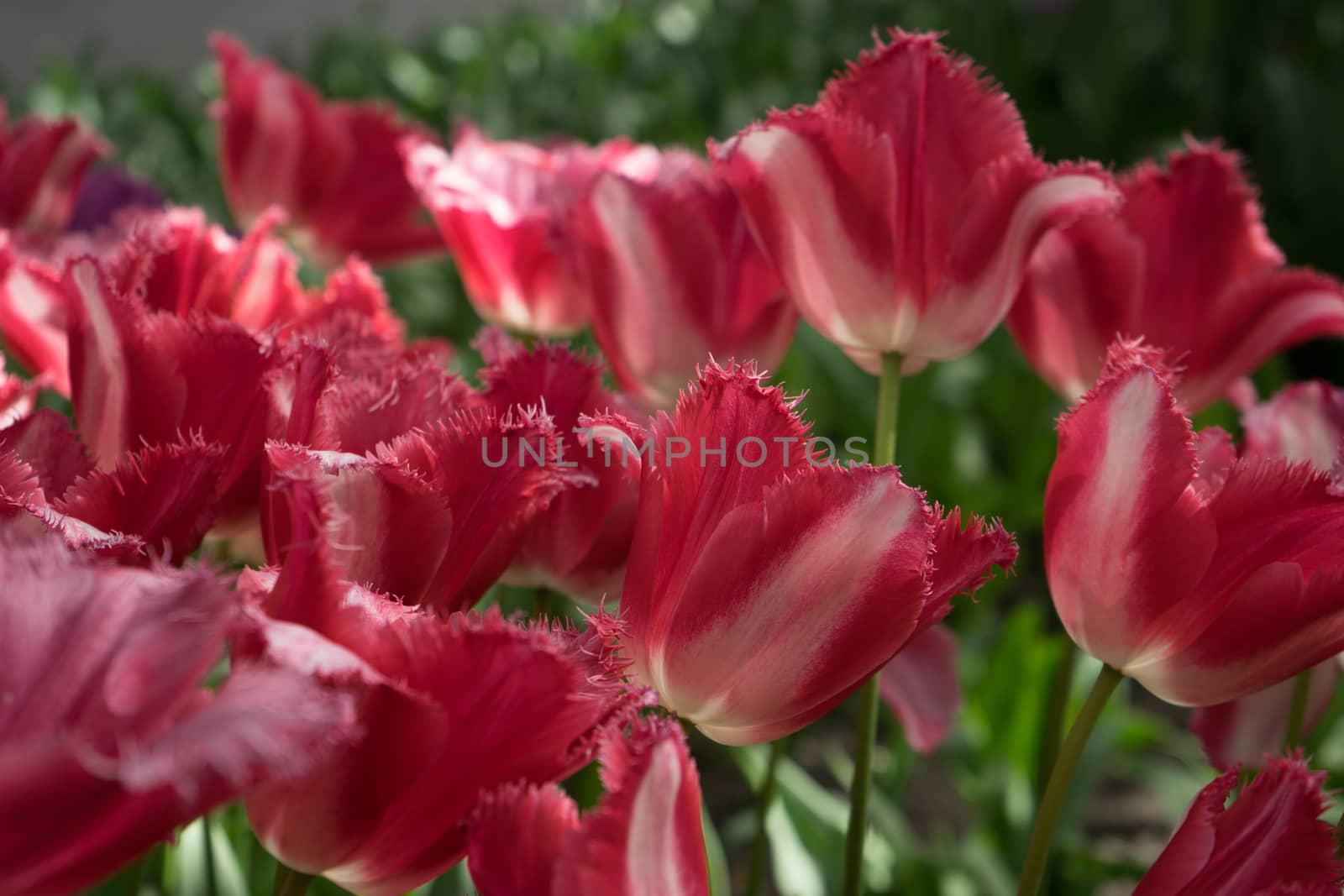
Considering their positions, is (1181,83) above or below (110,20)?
above

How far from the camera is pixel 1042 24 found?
2275 mm

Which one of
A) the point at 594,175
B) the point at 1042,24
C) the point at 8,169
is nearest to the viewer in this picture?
the point at 594,175

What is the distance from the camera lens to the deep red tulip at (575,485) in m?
0.31

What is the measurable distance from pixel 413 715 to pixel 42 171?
52cm

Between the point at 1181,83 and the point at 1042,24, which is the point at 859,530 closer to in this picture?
the point at 1181,83

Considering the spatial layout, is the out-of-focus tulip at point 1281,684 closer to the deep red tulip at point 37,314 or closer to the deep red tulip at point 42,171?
the deep red tulip at point 37,314

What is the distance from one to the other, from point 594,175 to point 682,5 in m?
2.59

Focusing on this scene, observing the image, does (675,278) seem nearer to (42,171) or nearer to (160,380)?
(160,380)

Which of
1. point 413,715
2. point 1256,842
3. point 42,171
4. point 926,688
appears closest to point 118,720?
point 413,715

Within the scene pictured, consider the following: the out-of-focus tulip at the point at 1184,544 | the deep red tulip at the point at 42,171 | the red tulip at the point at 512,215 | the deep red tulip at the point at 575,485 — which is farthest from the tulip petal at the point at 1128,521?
the deep red tulip at the point at 42,171

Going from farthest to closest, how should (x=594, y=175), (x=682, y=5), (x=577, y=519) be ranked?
(x=682, y=5)
(x=594, y=175)
(x=577, y=519)

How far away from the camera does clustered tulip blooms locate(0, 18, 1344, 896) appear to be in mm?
193

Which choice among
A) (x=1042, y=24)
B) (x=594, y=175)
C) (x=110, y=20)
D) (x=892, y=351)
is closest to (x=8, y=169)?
(x=594, y=175)

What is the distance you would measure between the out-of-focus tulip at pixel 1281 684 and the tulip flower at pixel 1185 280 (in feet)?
0.10
